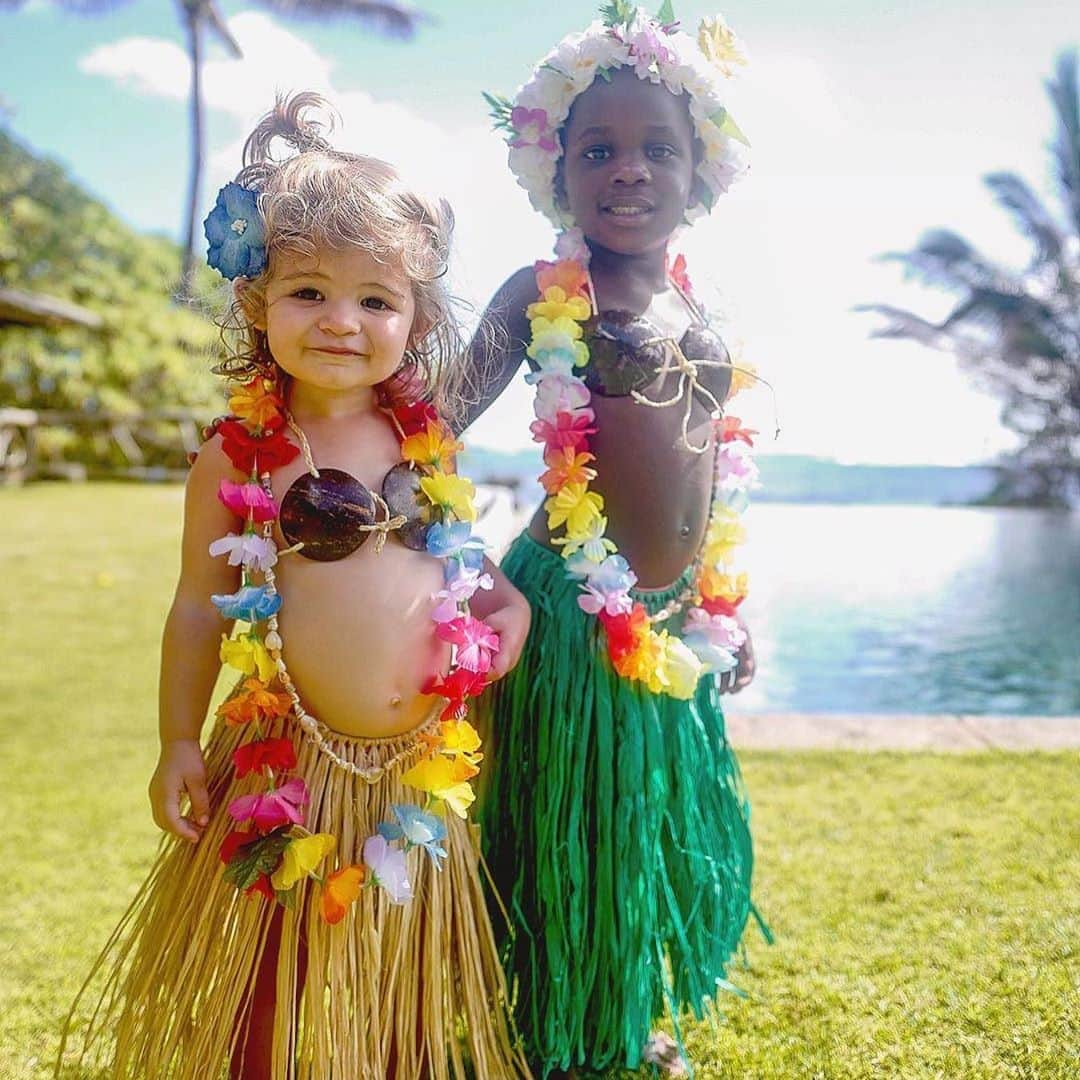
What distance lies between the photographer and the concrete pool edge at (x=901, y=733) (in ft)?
9.67

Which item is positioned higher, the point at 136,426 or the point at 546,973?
the point at 136,426

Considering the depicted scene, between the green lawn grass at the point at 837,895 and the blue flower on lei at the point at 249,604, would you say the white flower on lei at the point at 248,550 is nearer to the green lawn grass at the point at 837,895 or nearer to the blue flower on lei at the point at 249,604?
the blue flower on lei at the point at 249,604

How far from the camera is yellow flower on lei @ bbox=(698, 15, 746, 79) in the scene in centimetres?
159

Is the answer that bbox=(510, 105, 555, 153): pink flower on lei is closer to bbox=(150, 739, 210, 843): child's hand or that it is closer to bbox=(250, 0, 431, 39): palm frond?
bbox=(150, 739, 210, 843): child's hand

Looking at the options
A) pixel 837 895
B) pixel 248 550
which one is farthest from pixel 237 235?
pixel 837 895

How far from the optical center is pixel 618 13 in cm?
155

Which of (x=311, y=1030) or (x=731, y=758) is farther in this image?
(x=731, y=758)

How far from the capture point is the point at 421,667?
4.22 ft

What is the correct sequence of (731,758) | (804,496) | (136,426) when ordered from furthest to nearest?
(804,496) → (136,426) → (731,758)

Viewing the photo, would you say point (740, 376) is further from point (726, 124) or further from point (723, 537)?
point (726, 124)

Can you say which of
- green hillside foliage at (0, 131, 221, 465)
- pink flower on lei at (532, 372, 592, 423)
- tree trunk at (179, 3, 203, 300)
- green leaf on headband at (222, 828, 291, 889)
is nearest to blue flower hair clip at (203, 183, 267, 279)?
pink flower on lei at (532, 372, 592, 423)

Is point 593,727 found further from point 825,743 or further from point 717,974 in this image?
point 825,743

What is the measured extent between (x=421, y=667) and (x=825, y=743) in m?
1.98

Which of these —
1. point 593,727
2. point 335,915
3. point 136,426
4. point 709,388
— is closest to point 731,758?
point 593,727
